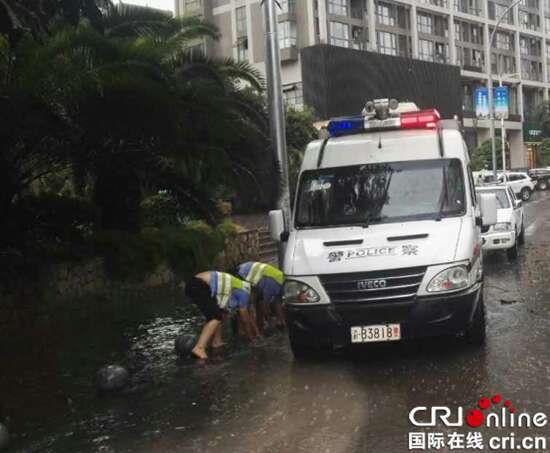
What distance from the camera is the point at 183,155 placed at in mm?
11758

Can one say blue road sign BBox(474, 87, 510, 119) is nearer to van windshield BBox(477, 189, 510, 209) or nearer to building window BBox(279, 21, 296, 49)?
building window BBox(279, 21, 296, 49)

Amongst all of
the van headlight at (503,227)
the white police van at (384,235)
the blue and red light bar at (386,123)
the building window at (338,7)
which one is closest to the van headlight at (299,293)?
the white police van at (384,235)

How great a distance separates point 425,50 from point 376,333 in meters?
55.9

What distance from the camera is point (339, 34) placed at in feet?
168

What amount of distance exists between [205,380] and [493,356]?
3012mm

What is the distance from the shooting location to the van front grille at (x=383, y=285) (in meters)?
6.93

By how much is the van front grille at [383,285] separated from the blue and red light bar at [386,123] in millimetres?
2502

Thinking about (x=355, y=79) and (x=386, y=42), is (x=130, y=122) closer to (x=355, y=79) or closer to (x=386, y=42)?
(x=355, y=79)

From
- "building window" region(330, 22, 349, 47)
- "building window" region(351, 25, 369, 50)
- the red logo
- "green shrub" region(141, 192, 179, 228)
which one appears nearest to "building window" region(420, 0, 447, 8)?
"building window" region(351, 25, 369, 50)

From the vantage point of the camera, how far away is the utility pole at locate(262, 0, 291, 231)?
12523mm

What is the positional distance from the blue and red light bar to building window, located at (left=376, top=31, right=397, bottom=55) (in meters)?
47.6

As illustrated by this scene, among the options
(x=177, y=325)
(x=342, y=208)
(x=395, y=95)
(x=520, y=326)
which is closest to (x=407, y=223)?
(x=342, y=208)

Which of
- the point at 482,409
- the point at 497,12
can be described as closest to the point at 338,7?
the point at 497,12

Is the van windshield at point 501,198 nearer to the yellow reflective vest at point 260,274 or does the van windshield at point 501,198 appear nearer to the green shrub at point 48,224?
the yellow reflective vest at point 260,274
